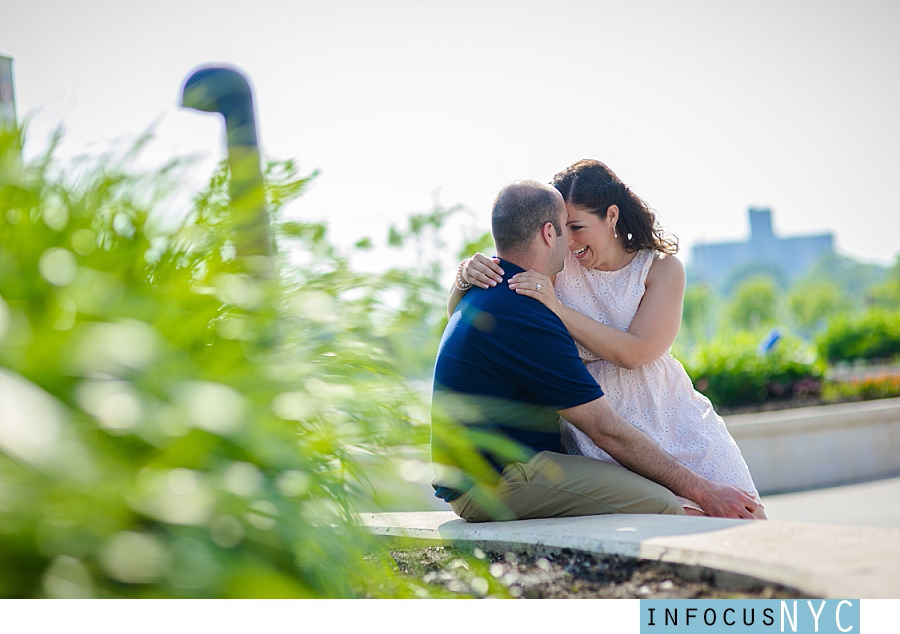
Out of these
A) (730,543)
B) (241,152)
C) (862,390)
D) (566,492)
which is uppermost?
(241,152)

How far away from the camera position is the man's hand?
3131mm

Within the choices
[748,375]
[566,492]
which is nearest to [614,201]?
[566,492]

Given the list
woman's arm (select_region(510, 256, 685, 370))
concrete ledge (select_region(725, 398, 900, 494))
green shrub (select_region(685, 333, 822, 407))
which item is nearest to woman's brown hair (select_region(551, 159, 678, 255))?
woman's arm (select_region(510, 256, 685, 370))

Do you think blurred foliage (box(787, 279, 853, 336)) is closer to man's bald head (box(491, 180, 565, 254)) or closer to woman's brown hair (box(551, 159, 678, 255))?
woman's brown hair (box(551, 159, 678, 255))

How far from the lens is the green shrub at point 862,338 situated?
52.6 feet

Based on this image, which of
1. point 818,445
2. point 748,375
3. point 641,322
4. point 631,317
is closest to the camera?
point 641,322

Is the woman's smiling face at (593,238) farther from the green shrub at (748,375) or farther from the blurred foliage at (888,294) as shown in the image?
the blurred foliage at (888,294)

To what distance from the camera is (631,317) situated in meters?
3.63

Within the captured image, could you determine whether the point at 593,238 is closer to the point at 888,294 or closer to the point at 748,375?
the point at 748,375

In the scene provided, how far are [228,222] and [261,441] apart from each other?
2.44ft

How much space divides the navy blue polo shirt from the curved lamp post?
3.56ft

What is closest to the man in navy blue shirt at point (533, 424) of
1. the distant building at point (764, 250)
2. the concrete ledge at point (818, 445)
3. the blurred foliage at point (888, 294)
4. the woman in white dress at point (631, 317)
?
the woman in white dress at point (631, 317)

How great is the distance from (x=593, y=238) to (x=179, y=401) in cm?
278

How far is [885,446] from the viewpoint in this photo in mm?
8477
